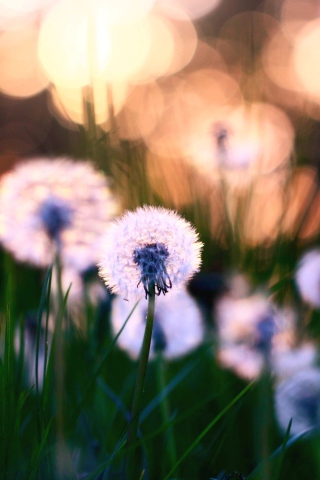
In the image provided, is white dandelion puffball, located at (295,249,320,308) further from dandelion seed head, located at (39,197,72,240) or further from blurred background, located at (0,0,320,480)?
dandelion seed head, located at (39,197,72,240)

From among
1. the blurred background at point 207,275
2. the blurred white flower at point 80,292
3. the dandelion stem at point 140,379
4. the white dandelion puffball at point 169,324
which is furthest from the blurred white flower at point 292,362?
the dandelion stem at point 140,379

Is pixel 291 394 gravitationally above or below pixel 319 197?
below

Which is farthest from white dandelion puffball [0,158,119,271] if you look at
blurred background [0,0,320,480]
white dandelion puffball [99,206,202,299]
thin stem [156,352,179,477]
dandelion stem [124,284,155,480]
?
dandelion stem [124,284,155,480]

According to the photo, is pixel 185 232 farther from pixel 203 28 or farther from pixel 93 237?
pixel 203 28

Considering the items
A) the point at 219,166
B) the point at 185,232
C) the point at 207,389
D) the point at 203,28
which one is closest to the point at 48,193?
the point at 185,232

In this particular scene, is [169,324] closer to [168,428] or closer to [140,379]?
[168,428]

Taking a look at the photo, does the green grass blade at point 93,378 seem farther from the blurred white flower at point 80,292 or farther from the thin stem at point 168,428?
the blurred white flower at point 80,292
